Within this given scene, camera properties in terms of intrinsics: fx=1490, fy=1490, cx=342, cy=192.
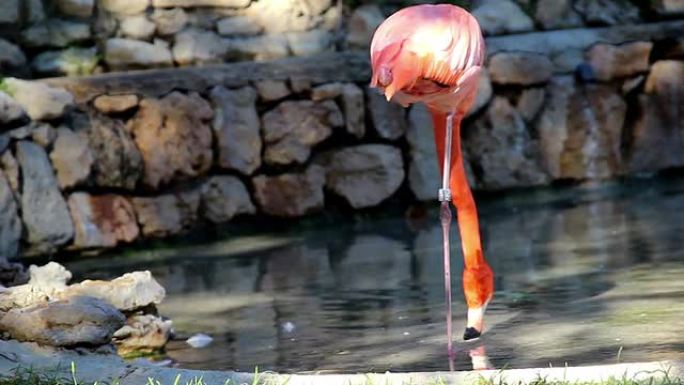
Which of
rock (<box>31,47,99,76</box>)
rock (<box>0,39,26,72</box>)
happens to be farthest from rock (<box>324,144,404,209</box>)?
rock (<box>0,39,26,72</box>)

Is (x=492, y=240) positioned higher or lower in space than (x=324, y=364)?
lower

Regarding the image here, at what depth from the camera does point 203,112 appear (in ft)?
25.7

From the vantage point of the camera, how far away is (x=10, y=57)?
774 centimetres

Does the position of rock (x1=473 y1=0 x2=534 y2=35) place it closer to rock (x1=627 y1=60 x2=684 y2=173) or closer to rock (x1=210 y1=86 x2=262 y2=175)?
rock (x1=627 y1=60 x2=684 y2=173)

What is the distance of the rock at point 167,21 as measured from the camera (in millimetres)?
8211

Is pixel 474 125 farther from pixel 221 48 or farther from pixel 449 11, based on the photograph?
pixel 449 11

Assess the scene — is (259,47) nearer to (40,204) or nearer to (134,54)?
(134,54)

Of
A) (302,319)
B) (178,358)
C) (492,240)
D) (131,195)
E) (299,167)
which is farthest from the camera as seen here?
(299,167)

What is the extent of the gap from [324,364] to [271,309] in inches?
44.5

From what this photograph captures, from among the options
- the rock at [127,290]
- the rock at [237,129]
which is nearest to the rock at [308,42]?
the rock at [237,129]

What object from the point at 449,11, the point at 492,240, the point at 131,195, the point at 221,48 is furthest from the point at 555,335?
the point at 221,48

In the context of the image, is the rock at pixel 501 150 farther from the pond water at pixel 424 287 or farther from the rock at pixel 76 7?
the rock at pixel 76 7

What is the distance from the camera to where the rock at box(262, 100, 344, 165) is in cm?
815

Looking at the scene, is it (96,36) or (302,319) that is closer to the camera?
(302,319)
